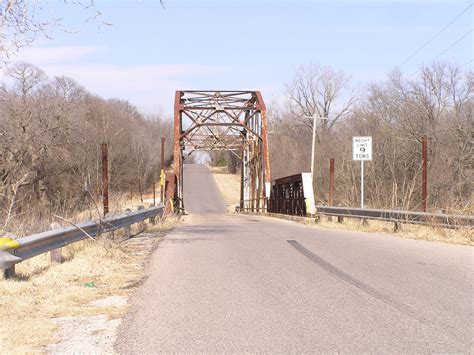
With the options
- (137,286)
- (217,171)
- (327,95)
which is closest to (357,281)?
(137,286)

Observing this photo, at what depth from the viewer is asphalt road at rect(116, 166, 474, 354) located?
500cm

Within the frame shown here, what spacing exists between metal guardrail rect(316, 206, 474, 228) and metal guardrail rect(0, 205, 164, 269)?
24.7 ft

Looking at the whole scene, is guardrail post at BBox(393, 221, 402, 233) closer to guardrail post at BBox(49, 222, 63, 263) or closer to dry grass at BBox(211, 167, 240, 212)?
guardrail post at BBox(49, 222, 63, 263)

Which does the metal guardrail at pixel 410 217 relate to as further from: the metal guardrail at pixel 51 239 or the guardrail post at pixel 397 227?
the metal guardrail at pixel 51 239

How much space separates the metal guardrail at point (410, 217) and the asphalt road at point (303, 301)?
2.39 metres

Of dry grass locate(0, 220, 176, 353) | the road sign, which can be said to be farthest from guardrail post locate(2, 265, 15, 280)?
the road sign

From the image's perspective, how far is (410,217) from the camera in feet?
51.6

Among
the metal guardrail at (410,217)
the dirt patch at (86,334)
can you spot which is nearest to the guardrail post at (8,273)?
the dirt patch at (86,334)

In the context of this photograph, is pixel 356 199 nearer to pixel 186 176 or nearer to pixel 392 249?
pixel 392 249

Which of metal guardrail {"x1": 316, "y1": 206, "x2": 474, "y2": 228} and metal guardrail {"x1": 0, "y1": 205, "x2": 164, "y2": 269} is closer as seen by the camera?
metal guardrail {"x1": 0, "y1": 205, "x2": 164, "y2": 269}

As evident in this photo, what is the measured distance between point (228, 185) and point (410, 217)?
80.4 meters

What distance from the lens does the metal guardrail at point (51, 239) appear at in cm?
719

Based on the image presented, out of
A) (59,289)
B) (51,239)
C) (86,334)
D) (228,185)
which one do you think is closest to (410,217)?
(51,239)

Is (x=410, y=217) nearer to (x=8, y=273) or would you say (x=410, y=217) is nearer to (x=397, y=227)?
(x=397, y=227)
